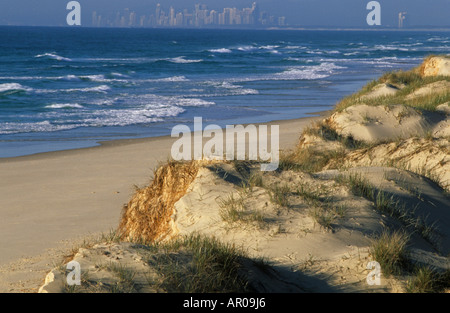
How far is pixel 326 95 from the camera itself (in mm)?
28172

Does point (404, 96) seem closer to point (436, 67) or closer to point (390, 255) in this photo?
point (436, 67)

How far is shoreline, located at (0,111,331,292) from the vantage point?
764 centimetres

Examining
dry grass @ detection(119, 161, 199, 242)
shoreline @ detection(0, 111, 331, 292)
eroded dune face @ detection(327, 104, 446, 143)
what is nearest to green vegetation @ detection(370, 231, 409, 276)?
dry grass @ detection(119, 161, 199, 242)

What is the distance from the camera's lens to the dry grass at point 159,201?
682cm

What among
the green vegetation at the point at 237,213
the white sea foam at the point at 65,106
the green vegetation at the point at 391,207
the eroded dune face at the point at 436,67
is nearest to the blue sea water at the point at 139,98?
the white sea foam at the point at 65,106

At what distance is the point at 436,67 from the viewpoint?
1898 cm

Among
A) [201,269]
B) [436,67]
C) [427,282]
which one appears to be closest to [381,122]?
[427,282]

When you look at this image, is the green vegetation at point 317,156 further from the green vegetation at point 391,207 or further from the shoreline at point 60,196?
the green vegetation at point 391,207

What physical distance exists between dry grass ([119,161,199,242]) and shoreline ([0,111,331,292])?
1.09 m

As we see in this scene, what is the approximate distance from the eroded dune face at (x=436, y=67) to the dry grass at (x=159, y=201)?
523 inches

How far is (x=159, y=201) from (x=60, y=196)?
4296mm
